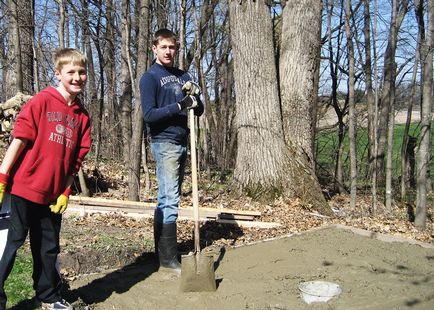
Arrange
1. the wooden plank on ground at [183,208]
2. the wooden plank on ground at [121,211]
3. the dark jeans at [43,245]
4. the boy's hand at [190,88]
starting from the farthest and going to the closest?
the wooden plank on ground at [121,211] < the wooden plank on ground at [183,208] < the boy's hand at [190,88] < the dark jeans at [43,245]

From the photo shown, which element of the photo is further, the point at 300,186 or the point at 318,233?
the point at 300,186

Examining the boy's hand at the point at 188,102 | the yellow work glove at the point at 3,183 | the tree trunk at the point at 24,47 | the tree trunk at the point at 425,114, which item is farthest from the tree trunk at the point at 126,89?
the yellow work glove at the point at 3,183

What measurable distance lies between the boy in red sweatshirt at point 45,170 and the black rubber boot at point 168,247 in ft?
4.16

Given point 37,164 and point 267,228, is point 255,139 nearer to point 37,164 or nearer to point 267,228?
point 267,228

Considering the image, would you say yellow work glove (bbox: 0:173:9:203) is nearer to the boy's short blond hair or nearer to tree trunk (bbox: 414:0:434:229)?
the boy's short blond hair

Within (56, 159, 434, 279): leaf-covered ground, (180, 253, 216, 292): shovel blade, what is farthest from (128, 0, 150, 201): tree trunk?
(180, 253, 216, 292): shovel blade

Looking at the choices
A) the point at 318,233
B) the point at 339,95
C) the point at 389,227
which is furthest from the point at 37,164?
the point at 339,95

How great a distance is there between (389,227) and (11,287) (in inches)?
202

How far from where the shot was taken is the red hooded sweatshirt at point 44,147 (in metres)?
3.09

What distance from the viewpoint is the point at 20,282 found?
12.6 ft

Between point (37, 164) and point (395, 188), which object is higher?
point (37, 164)

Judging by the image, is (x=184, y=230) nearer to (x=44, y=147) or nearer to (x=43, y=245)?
(x=43, y=245)

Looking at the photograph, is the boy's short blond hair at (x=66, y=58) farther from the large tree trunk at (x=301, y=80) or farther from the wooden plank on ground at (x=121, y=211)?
the large tree trunk at (x=301, y=80)

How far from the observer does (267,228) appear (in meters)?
6.24
